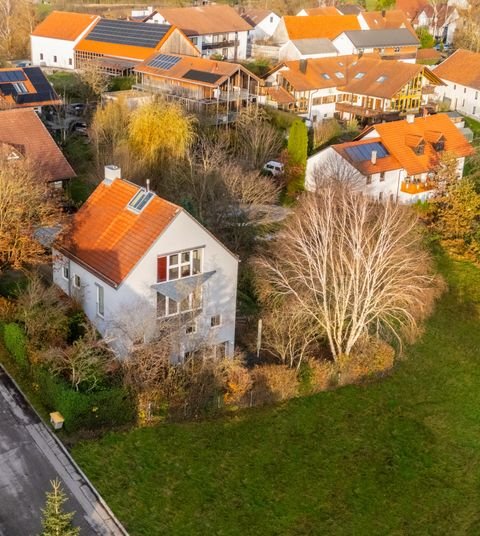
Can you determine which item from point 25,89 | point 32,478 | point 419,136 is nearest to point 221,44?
point 25,89

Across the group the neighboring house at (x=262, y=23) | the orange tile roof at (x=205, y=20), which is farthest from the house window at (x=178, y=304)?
the neighboring house at (x=262, y=23)

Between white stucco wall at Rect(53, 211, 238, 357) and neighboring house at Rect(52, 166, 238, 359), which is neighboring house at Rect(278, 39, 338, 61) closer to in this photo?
neighboring house at Rect(52, 166, 238, 359)

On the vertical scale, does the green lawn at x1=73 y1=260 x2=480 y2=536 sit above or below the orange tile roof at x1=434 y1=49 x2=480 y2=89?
below

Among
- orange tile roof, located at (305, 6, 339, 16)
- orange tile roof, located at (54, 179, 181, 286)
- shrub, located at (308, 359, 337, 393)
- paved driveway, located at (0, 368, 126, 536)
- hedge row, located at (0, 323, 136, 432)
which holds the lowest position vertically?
shrub, located at (308, 359, 337, 393)

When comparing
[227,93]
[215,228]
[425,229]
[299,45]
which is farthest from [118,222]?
[299,45]

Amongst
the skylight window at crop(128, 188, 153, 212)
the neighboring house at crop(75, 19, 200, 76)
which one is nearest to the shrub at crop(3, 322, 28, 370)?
the skylight window at crop(128, 188, 153, 212)

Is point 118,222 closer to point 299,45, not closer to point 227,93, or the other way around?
point 227,93
